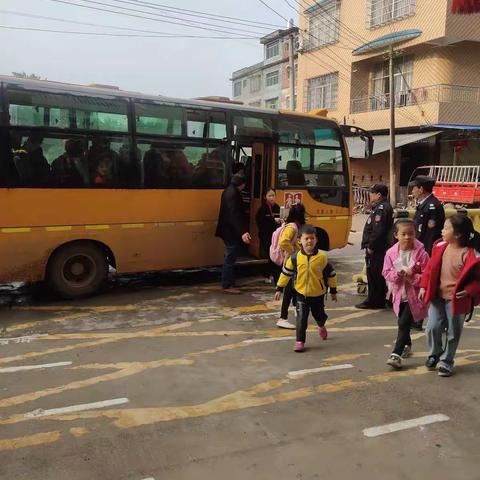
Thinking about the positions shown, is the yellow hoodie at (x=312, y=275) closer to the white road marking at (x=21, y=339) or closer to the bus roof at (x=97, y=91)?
the white road marking at (x=21, y=339)

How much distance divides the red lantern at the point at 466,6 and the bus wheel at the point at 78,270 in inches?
204

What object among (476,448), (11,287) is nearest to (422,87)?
(11,287)

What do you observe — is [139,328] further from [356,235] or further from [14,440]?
[356,235]

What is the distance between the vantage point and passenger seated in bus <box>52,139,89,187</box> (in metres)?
6.72

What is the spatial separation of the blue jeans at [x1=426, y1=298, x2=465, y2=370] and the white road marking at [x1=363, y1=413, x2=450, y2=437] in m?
0.83

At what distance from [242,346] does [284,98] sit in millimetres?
41036

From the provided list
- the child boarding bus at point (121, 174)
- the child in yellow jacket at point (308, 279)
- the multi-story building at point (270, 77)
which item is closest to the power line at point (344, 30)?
the multi-story building at point (270, 77)

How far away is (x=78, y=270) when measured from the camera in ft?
23.6

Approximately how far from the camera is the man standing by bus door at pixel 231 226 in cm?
750

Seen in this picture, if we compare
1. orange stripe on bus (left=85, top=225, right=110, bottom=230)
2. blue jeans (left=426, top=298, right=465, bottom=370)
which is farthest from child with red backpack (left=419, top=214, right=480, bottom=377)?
orange stripe on bus (left=85, top=225, right=110, bottom=230)

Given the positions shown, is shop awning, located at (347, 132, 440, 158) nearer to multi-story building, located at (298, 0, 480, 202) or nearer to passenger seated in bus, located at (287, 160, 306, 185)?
multi-story building, located at (298, 0, 480, 202)

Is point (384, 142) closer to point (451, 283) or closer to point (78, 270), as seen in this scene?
point (78, 270)

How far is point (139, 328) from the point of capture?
5941 millimetres

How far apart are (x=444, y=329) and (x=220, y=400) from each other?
6.78ft
